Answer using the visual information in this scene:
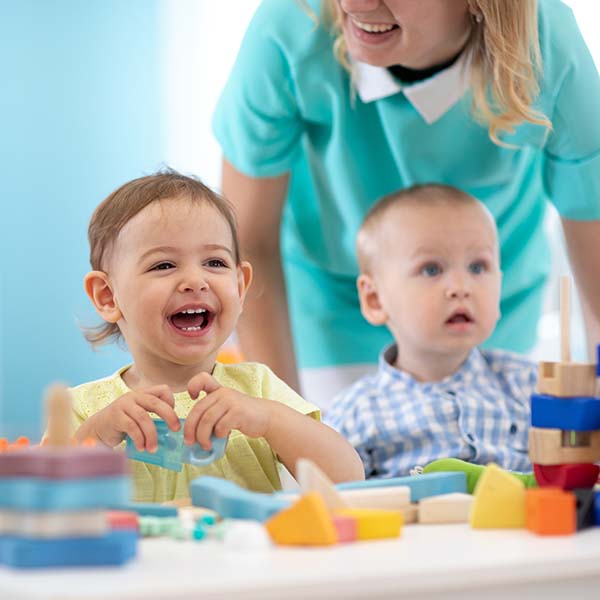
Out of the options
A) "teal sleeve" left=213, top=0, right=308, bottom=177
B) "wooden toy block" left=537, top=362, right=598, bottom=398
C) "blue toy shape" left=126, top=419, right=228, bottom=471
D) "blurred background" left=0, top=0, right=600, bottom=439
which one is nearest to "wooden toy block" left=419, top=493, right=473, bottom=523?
"wooden toy block" left=537, top=362, right=598, bottom=398

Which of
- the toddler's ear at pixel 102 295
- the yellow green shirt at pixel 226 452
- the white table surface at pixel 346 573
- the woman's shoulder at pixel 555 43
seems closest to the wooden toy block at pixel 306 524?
the white table surface at pixel 346 573

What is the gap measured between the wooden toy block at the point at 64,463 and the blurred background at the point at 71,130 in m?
3.51

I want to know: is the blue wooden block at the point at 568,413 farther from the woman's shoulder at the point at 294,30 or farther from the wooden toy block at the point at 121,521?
the woman's shoulder at the point at 294,30

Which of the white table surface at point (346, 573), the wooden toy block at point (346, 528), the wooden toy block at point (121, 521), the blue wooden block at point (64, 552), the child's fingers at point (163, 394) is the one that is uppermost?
the child's fingers at point (163, 394)

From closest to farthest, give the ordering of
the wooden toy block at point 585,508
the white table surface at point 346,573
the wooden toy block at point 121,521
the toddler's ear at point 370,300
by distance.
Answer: the white table surface at point 346,573
the wooden toy block at point 121,521
the wooden toy block at point 585,508
the toddler's ear at point 370,300

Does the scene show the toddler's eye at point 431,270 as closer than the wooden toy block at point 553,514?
No

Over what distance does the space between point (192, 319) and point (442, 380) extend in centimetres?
52

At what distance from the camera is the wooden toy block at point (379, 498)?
839mm

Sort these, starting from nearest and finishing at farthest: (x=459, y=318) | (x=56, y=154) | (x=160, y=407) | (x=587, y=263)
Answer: (x=160, y=407) → (x=459, y=318) → (x=587, y=263) → (x=56, y=154)

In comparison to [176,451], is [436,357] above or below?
above

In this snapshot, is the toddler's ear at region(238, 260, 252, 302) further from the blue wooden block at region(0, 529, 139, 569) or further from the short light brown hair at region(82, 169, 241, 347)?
the blue wooden block at region(0, 529, 139, 569)

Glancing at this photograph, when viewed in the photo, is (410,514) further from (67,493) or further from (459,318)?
(459,318)

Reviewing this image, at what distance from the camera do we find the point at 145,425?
3.23 feet

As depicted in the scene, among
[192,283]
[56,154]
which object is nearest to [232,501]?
[192,283]
